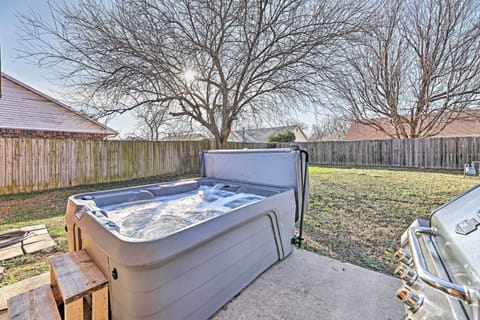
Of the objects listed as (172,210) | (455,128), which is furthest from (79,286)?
(455,128)

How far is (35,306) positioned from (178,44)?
→ 5.81 m

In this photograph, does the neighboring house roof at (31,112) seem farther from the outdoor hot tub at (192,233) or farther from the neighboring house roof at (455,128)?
the neighboring house roof at (455,128)

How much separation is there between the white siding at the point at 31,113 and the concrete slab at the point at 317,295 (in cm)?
788

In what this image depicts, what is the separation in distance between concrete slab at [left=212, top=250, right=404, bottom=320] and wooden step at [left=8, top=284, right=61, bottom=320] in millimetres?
928

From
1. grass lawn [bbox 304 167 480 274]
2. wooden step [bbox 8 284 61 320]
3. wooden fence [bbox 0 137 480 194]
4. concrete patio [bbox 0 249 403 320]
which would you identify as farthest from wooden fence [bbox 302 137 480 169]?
wooden step [bbox 8 284 61 320]

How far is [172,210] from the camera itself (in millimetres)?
2648

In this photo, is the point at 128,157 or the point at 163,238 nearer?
the point at 163,238

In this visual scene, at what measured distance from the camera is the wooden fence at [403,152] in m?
8.27

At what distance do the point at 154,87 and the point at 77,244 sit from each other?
215 inches

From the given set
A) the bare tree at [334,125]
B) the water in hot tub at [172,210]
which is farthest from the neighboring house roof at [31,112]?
the bare tree at [334,125]

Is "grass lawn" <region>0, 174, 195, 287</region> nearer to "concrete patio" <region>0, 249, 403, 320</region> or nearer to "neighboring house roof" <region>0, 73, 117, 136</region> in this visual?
"concrete patio" <region>0, 249, 403, 320</region>

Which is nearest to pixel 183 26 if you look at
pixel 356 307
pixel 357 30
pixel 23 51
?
pixel 23 51

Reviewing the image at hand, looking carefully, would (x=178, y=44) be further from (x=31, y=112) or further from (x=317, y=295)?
(x=31, y=112)

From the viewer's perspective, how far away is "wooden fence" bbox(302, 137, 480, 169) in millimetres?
8266
